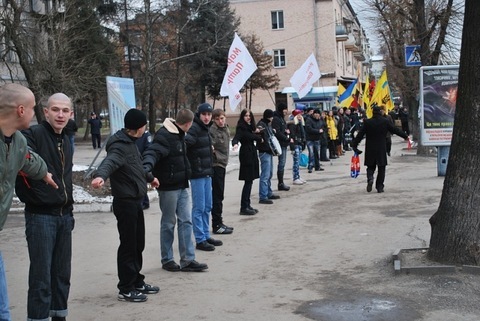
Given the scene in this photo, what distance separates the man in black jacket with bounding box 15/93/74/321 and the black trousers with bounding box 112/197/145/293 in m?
0.99

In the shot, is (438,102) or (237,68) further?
(237,68)

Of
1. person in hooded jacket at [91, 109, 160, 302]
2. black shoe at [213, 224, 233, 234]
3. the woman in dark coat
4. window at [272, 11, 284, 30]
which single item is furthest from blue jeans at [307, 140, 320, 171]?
window at [272, 11, 284, 30]

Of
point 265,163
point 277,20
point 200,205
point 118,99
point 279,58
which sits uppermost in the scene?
point 277,20

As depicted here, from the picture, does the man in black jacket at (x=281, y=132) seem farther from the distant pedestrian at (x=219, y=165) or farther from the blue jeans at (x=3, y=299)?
the blue jeans at (x=3, y=299)

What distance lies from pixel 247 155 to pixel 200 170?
2977 mm

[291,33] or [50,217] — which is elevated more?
[291,33]

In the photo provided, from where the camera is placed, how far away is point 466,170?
21.5 feet

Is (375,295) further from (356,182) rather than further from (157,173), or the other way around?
(356,182)

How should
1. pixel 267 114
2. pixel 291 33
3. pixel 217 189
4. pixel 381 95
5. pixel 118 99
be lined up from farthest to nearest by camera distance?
pixel 291 33 < pixel 381 95 < pixel 118 99 < pixel 267 114 < pixel 217 189

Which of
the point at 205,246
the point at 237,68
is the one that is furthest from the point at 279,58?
the point at 205,246

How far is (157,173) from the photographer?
7074mm

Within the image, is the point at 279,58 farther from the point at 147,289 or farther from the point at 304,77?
the point at 147,289

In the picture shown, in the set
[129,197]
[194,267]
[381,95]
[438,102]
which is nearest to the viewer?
[129,197]

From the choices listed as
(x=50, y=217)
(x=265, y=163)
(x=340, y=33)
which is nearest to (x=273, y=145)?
(x=265, y=163)
